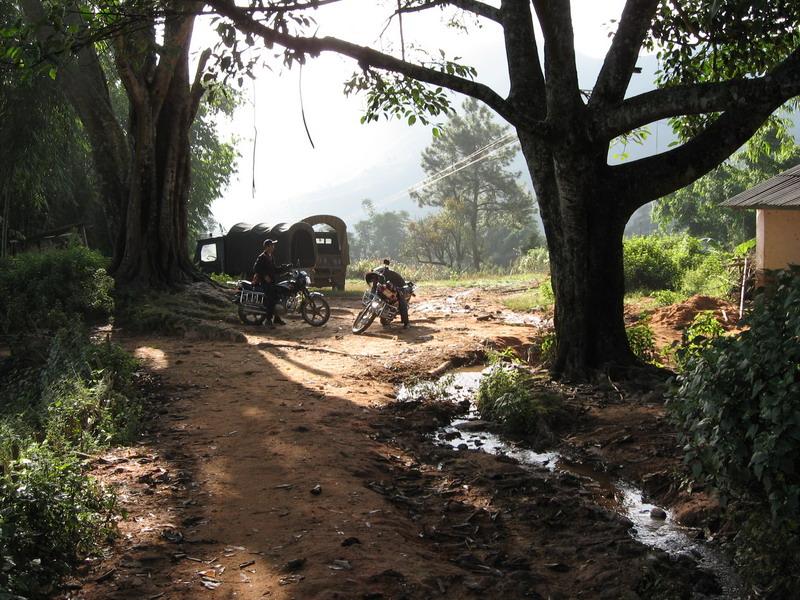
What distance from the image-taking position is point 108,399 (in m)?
8.17

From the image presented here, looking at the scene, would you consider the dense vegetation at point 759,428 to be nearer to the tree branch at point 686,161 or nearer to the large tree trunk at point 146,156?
the tree branch at point 686,161

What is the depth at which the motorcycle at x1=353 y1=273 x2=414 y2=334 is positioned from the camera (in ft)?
49.2

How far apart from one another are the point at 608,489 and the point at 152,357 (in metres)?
7.44

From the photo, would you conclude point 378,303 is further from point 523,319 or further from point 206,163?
point 206,163

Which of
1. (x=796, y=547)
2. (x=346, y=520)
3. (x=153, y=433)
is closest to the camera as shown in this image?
(x=796, y=547)

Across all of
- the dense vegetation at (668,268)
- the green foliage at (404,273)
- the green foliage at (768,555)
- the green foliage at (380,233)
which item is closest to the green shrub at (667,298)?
the dense vegetation at (668,268)

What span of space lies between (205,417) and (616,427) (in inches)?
165

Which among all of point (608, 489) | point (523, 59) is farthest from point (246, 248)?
point (608, 489)

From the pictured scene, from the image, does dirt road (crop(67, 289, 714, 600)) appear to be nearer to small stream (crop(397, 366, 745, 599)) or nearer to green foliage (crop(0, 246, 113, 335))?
small stream (crop(397, 366, 745, 599))

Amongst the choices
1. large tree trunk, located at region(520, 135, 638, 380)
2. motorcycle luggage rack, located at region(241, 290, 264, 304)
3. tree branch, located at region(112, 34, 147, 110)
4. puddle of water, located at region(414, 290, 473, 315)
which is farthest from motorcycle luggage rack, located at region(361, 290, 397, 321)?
tree branch, located at region(112, 34, 147, 110)

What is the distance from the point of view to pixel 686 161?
29.4 ft

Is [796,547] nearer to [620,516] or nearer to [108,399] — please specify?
[620,516]

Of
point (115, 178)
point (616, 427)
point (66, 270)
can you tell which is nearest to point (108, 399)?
point (616, 427)

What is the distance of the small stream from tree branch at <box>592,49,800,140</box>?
373cm
